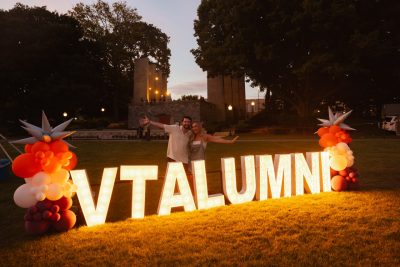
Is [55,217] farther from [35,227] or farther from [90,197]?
[90,197]

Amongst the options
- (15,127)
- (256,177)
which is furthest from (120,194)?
(15,127)

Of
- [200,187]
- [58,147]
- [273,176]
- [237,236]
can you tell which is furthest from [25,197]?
[273,176]

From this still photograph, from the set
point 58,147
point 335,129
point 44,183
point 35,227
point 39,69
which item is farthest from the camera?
point 39,69

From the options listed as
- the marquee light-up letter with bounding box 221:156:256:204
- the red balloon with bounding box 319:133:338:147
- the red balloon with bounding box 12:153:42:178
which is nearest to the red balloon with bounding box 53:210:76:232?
the red balloon with bounding box 12:153:42:178

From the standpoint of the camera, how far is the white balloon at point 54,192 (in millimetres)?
6141

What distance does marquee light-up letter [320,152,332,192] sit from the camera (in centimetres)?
930

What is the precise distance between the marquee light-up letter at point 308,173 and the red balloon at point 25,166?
19.8ft

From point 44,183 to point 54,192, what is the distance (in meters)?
0.24

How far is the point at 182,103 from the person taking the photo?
4344 centimetres

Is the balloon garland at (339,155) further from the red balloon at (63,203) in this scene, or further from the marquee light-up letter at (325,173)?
the red balloon at (63,203)

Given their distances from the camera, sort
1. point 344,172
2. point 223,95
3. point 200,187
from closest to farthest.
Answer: point 200,187
point 344,172
point 223,95

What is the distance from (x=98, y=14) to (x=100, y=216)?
51278 mm

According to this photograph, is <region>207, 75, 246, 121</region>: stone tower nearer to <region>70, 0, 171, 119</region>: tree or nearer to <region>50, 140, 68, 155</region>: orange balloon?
<region>70, 0, 171, 119</region>: tree

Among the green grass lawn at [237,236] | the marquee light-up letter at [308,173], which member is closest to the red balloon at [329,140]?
the marquee light-up letter at [308,173]
